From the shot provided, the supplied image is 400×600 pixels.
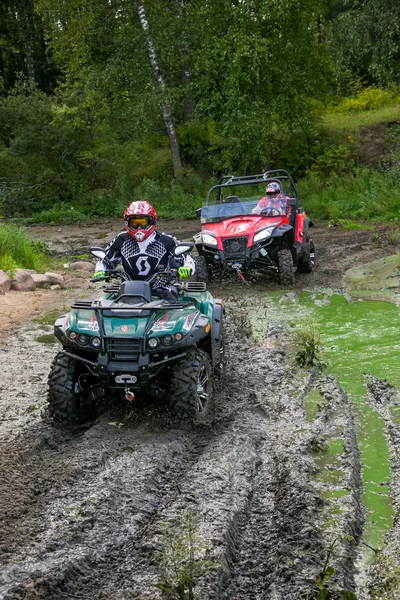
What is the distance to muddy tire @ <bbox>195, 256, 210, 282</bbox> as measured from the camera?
12664mm

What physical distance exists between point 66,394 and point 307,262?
26.7 ft

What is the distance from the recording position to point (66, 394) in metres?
6.25

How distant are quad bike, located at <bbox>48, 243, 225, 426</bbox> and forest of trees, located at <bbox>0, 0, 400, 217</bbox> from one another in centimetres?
1640

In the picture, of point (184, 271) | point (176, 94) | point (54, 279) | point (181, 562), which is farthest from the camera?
point (176, 94)

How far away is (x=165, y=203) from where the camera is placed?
81.0ft

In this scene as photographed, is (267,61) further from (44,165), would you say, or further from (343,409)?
(343,409)

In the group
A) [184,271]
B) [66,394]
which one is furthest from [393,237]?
[66,394]

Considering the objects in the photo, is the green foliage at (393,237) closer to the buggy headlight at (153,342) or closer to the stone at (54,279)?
the stone at (54,279)

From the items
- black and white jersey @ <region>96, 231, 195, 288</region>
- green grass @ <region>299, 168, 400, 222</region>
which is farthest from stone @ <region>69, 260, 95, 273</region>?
black and white jersey @ <region>96, 231, 195, 288</region>

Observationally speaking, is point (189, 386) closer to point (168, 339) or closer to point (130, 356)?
point (168, 339)

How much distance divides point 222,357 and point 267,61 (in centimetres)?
1575

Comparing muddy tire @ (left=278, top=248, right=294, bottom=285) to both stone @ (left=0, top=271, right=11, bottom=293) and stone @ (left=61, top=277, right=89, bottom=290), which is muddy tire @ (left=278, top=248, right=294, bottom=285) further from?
stone @ (left=0, top=271, right=11, bottom=293)

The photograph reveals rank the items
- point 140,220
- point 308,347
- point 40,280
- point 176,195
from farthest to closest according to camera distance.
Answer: point 176,195 → point 40,280 → point 308,347 → point 140,220

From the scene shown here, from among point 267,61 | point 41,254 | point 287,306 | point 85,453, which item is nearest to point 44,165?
point 267,61
